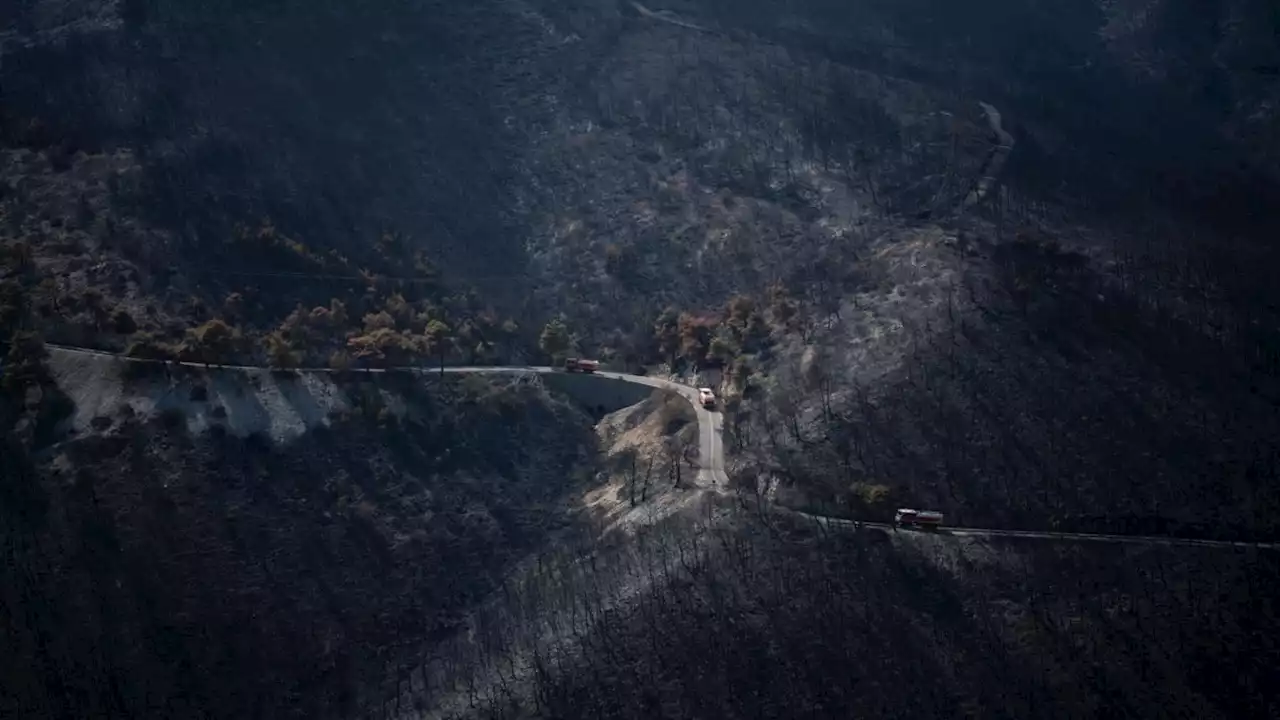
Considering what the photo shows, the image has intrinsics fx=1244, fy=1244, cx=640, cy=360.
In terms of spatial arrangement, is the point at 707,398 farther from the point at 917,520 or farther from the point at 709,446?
the point at 917,520

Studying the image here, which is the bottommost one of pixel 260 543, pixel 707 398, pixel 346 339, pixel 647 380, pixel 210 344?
pixel 260 543

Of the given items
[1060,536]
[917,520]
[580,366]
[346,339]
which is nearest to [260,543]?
[346,339]

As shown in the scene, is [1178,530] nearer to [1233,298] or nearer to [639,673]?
[1233,298]

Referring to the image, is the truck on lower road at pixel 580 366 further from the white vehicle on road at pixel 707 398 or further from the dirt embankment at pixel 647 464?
the white vehicle on road at pixel 707 398

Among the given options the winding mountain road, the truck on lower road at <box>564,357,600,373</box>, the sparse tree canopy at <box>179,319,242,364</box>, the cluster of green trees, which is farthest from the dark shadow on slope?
the sparse tree canopy at <box>179,319,242,364</box>

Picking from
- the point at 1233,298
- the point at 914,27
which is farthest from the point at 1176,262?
the point at 914,27

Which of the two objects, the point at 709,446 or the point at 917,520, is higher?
the point at 917,520
